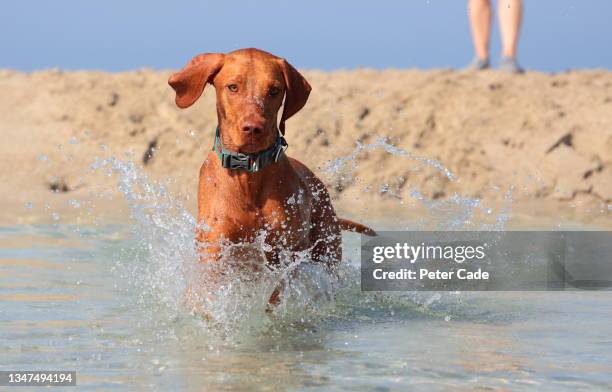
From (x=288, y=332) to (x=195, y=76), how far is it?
1.39m

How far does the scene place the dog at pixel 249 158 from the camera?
5.12 m

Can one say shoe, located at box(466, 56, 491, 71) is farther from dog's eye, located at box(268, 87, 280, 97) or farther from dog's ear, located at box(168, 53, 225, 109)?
dog's eye, located at box(268, 87, 280, 97)

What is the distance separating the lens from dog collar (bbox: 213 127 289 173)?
204 inches

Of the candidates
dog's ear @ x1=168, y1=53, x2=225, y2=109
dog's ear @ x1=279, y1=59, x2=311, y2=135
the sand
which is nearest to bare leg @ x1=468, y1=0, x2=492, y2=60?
the sand

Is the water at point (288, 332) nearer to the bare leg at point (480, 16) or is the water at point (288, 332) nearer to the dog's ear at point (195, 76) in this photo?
the dog's ear at point (195, 76)

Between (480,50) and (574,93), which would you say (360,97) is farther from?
(574,93)

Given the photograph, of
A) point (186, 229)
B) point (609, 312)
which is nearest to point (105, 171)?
point (186, 229)

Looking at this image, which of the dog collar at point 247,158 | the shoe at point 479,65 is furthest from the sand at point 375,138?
the dog collar at point 247,158

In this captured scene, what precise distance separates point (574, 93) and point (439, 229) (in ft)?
26.4

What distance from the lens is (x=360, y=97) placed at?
16.3 metres

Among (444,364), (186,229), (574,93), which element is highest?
(574,93)

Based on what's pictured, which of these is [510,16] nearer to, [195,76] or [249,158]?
[195,76]

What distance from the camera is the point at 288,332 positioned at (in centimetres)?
533

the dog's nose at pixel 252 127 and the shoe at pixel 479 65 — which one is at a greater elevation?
the shoe at pixel 479 65
